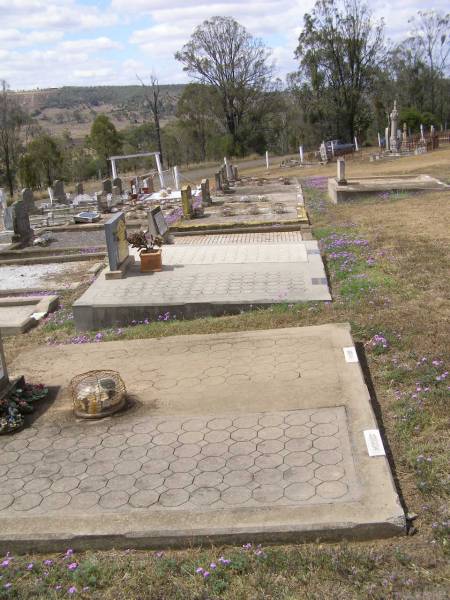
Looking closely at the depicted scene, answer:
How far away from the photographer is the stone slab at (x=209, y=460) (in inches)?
151

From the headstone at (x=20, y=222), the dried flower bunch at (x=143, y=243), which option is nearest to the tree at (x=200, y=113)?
the headstone at (x=20, y=222)

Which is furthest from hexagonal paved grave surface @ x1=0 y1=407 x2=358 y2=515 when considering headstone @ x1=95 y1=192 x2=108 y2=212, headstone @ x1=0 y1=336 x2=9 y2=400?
headstone @ x1=95 y1=192 x2=108 y2=212

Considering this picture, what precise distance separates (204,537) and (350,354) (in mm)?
2857

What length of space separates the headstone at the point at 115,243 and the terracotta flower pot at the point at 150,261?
330 mm

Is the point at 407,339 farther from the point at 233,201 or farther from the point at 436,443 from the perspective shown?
the point at 233,201

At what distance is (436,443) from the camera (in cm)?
461

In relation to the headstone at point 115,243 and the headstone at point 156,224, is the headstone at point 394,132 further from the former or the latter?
the headstone at point 115,243

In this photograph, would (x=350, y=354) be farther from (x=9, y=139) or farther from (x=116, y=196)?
(x=9, y=139)

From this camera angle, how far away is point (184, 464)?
14.9 feet

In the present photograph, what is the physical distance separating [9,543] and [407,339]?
4292mm

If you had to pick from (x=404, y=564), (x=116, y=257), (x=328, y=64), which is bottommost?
(x=404, y=564)

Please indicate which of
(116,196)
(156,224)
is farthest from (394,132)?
(156,224)

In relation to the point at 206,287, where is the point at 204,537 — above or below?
below

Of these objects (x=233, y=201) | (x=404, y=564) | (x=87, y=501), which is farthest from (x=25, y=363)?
(x=233, y=201)
